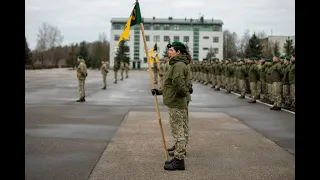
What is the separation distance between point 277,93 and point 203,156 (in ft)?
28.1

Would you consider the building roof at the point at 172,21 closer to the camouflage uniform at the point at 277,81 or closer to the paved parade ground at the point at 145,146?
the camouflage uniform at the point at 277,81

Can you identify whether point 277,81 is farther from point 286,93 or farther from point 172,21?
point 172,21

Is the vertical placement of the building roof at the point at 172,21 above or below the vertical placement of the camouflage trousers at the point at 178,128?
above

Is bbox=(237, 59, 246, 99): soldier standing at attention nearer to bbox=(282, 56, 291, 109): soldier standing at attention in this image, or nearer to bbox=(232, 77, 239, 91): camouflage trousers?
bbox=(232, 77, 239, 91): camouflage trousers

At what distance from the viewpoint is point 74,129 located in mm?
9883

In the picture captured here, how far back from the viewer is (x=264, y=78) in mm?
17750

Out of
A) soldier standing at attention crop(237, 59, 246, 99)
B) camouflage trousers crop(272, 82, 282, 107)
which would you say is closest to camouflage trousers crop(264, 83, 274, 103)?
camouflage trousers crop(272, 82, 282, 107)

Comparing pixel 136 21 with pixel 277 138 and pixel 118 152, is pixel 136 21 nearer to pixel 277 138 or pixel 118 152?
pixel 118 152

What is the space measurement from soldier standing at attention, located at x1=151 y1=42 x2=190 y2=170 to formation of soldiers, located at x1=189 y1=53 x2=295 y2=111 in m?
8.76

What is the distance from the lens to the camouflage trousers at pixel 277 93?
14570 millimetres

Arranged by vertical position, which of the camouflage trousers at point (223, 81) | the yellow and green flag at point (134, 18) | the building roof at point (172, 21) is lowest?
the camouflage trousers at point (223, 81)

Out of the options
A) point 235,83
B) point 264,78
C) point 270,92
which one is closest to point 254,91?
point 264,78

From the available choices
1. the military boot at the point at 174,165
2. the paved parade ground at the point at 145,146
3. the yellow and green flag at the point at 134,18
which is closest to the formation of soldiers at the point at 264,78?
the paved parade ground at the point at 145,146
